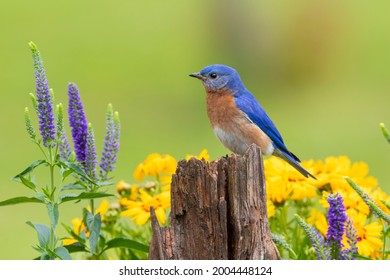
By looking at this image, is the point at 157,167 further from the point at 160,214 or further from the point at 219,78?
the point at 219,78

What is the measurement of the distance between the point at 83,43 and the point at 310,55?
155 inches

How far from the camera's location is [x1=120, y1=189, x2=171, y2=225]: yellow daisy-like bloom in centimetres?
395

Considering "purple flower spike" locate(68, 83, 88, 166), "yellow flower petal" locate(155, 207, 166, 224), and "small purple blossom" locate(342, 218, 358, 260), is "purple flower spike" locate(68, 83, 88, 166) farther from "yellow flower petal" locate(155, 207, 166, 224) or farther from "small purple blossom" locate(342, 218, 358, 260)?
"small purple blossom" locate(342, 218, 358, 260)

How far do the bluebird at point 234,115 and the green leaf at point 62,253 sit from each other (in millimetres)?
1628

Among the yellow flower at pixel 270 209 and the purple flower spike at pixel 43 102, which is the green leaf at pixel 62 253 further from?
the yellow flower at pixel 270 209

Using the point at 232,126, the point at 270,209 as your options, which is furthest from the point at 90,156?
the point at 232,126

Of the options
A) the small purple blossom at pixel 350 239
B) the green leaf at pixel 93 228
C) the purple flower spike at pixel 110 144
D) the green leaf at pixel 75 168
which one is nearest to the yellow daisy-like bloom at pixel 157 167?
the purple flower spike at pixel 110 144

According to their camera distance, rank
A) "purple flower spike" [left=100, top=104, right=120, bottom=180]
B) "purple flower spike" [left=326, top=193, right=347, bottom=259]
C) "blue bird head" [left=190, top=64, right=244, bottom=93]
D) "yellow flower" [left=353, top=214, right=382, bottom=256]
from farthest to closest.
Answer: "blue bird head" [left=190, top=64, right=244, bottom=93] < "yellow flower" [left=353, top=214, right=382, bottom=256] < "purple flower spike" [left=100, top=104, right=120, bottom=180] < "purple flower spike" [left=326, top=193, right=347, bottom=259]

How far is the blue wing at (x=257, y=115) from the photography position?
4895mm

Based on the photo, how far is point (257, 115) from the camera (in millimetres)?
4902

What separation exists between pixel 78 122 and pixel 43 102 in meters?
0.29

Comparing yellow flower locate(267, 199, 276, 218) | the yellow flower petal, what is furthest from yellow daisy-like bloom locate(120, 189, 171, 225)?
yellow flower locate(267, 199, 276, 218)

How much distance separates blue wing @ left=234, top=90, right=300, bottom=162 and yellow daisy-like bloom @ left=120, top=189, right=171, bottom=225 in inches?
37.2

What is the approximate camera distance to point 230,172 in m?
3.27
